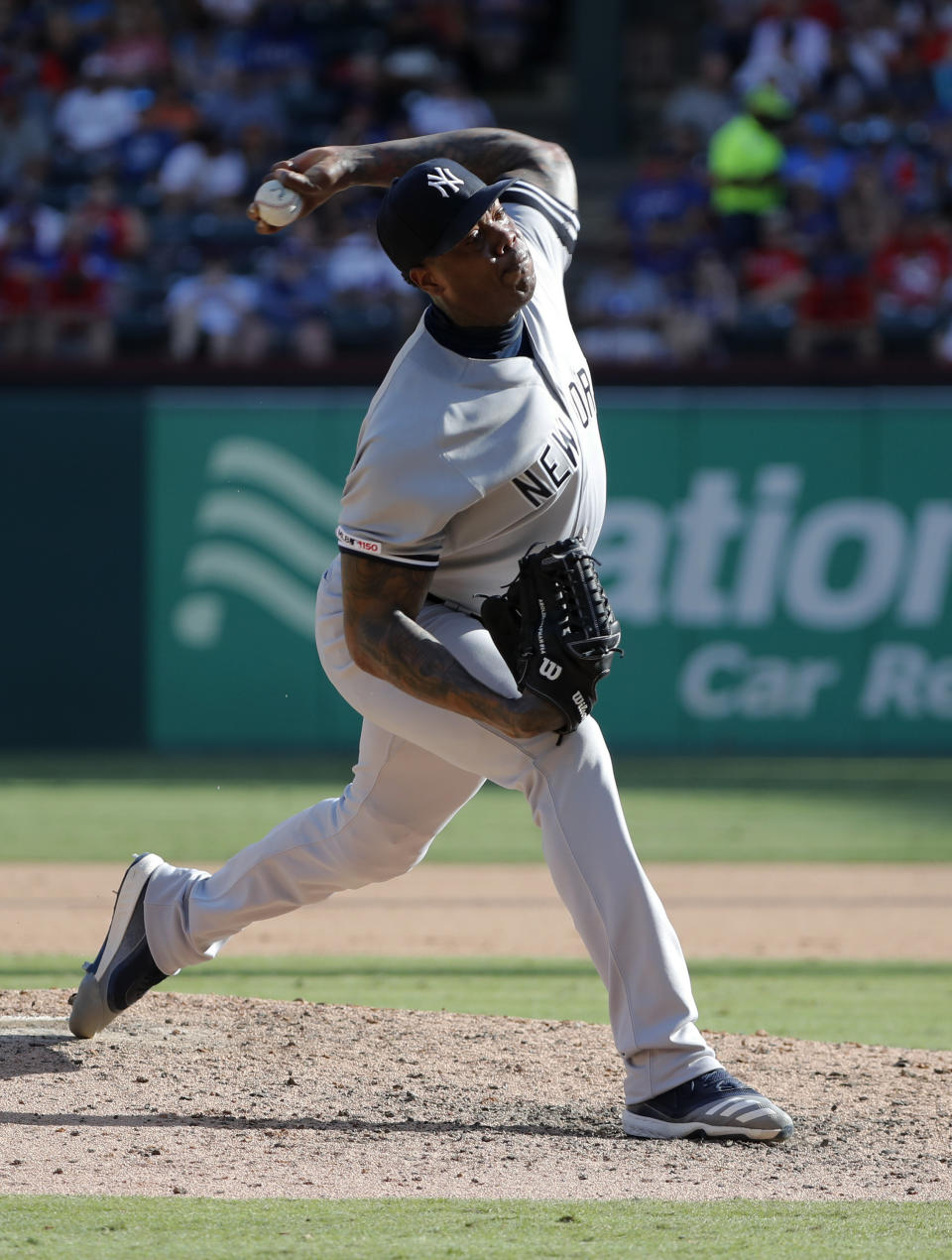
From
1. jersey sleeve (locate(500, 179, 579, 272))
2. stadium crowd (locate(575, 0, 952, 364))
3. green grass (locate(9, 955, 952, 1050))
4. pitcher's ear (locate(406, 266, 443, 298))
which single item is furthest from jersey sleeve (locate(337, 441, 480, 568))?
stadium crowd (locate(575, 0, 952, 364))

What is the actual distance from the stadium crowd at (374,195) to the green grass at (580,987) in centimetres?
639

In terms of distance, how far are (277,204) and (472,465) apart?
0.62m

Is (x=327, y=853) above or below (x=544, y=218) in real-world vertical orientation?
below

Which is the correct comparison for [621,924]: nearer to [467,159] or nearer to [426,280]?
[426,280]

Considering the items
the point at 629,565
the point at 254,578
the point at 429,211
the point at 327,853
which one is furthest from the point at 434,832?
the point at 254,578

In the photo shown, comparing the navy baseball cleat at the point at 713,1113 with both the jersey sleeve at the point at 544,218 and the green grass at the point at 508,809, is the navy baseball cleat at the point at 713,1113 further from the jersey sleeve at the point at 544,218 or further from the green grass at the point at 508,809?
the green grass at the point at 508,809

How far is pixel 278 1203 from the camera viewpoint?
9.70ft

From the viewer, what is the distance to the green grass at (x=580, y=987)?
4.85 meters

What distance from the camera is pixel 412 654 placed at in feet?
11.0

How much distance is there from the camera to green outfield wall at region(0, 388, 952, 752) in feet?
36.2

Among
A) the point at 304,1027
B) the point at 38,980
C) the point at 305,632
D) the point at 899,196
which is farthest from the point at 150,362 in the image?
the point at 304,1027

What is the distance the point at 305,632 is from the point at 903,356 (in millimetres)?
3968

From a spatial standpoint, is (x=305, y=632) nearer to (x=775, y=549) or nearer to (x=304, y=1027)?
(x=775, y=549)

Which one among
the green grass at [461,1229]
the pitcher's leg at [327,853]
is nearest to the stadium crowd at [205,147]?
the pitcher's leg at [327,853]
